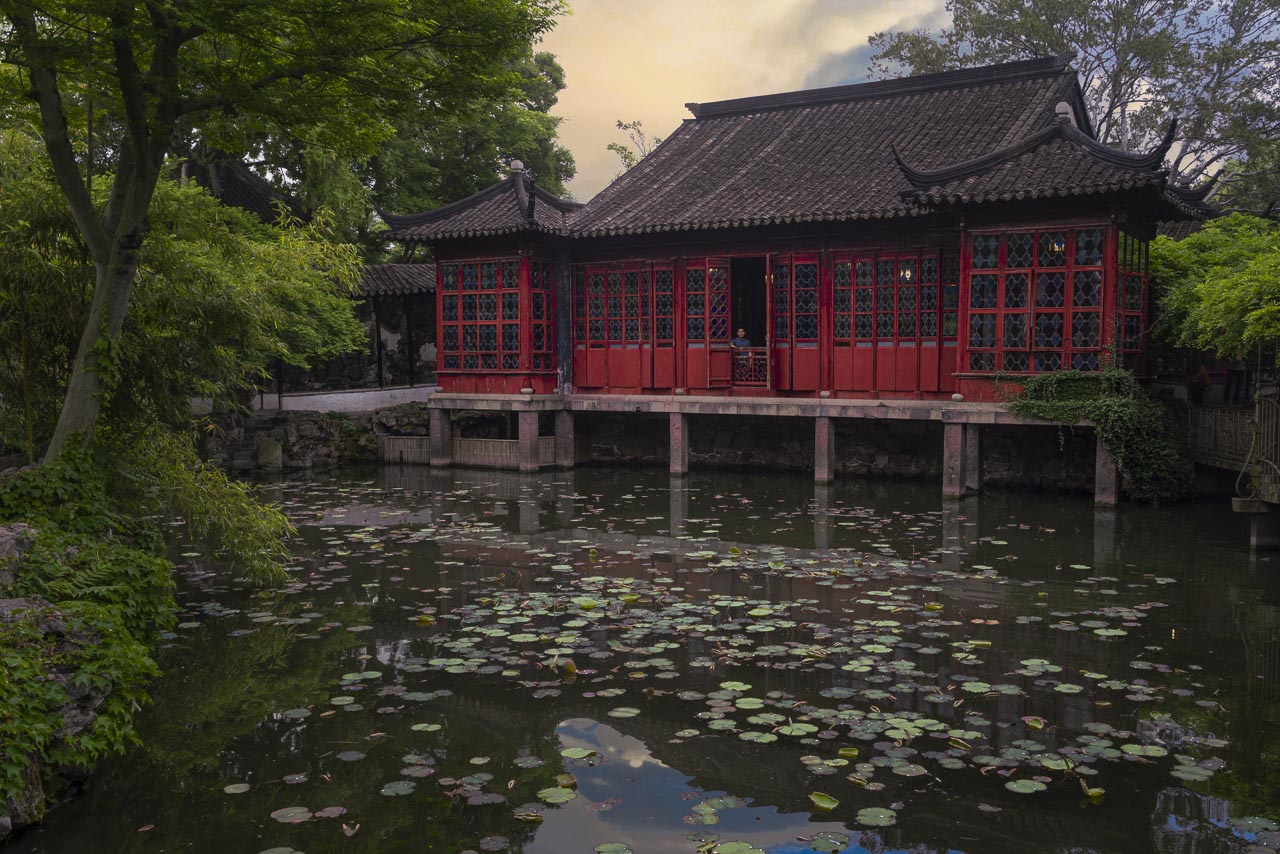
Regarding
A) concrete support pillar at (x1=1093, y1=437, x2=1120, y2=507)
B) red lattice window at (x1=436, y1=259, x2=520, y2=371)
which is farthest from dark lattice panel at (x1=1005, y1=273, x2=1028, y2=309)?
red lattice window at (x1=436, y1=259, x2=520, y2=371)

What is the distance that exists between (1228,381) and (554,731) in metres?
12.1

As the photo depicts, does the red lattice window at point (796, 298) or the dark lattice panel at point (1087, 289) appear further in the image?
the red lattice window at point (796, 298)

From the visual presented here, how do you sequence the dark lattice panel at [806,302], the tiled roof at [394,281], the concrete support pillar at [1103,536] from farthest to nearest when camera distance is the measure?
1. the tiled roof at [394,281]
2. the dark lattice panel at [806,302]
3. the concrete support pillar at [1103,536]

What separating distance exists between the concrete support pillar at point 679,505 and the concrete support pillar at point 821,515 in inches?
56.2

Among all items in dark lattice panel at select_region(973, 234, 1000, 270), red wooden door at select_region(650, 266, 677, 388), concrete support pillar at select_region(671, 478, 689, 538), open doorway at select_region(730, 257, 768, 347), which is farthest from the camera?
open doorway at select_region(730, 257, 768, 347)

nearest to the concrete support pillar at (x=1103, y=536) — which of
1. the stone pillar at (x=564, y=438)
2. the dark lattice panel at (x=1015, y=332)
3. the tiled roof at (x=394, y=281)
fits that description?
the dark lattice panel at (x=1015, y=332)

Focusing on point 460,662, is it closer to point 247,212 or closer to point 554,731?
point 554,731

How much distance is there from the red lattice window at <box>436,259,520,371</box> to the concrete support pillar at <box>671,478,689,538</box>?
3.46 metres

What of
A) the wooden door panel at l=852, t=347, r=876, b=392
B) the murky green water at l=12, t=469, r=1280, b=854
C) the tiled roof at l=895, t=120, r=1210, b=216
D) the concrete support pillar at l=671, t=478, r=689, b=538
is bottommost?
the murky green water at l=12, t=469, r=1280, b=854

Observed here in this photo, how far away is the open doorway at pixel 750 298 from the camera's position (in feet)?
62.7

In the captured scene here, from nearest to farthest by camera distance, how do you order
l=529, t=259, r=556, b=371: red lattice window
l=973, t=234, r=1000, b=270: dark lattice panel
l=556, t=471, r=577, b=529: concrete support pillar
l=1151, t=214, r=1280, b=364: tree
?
l=1151, t=214, r=1280, b=364: tree
l=556, t=471, r=577, b=529: concrete support pillar
l=973, t=234, r=1000, b=270: dark lattice panel
l=529, t=259, r=556, b=371: red lattice window

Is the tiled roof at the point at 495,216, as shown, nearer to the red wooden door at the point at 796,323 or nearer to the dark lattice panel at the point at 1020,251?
the red wooden door at the point at 796,323

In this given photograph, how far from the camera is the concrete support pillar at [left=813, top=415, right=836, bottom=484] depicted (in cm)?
1475

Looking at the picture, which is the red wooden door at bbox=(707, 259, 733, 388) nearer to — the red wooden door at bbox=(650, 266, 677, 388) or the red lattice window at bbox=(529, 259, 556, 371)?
the red wooden door at bbox=(650, 266, 677, 388)
